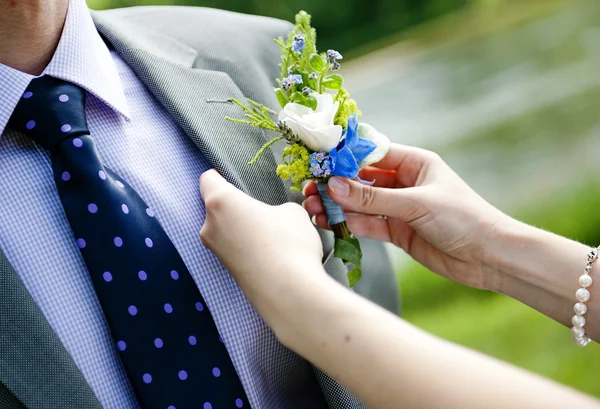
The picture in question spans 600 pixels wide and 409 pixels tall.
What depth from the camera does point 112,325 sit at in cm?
100

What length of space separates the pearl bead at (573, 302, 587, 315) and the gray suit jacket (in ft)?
1.45

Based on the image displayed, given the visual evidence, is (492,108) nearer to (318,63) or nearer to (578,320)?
(578,320)

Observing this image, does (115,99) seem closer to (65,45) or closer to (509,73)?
(65,45)

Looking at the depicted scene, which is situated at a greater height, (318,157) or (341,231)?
(318,157)

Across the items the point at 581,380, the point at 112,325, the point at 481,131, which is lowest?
the point at 581,380

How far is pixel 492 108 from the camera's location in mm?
3049

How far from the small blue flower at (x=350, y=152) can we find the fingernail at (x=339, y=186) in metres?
0.02

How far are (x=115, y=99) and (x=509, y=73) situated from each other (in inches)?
98.6

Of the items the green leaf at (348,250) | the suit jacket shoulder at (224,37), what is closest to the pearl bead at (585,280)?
the green leaf at (348,250)

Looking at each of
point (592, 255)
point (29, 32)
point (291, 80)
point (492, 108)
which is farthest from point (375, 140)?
point (492, 108)

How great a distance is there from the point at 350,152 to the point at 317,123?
0.25 feet

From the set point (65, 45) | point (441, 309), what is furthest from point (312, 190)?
point (441, 309)

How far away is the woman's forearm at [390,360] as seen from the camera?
716mm

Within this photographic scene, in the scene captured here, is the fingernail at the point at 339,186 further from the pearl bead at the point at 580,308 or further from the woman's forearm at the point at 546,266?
the pearl bead at the point at 580,308
